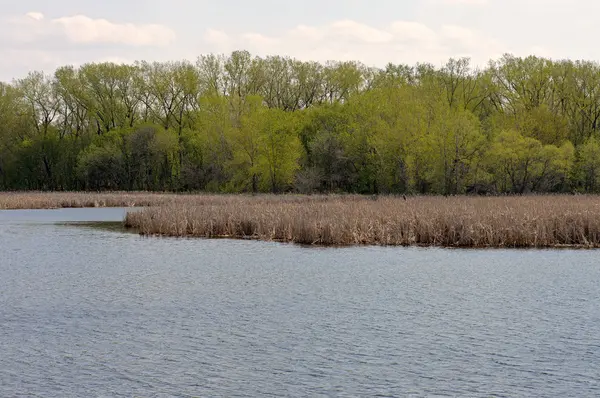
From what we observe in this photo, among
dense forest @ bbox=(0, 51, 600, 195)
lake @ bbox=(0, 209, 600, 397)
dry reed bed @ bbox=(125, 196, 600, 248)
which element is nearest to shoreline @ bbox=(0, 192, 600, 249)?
dry reed bed @ bbox=(125, 196, 600, 248)

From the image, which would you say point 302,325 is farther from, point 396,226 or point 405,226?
point 405,226

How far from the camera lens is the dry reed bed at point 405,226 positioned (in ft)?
75.0

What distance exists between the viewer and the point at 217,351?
33.5ft

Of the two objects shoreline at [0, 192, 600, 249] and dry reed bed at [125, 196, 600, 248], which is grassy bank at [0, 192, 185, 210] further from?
dry reed bed at [125, 196, 600, 248]

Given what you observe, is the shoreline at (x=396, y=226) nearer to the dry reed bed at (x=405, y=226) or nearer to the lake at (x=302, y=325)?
the dry reed bed at (x=405, y=226)

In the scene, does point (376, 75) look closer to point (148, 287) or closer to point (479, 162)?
point (479, 162)

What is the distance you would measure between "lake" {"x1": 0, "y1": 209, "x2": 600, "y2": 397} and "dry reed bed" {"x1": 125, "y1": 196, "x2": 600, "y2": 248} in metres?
1.82

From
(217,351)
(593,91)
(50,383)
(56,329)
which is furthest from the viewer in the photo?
(593,91)

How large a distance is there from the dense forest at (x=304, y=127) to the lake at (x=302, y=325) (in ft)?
98.6

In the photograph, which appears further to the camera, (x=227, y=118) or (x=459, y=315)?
(x=227, y=118)

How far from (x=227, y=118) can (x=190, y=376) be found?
175ft

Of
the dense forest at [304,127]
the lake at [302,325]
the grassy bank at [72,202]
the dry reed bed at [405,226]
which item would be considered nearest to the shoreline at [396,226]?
the dry reed bed at [405,226]

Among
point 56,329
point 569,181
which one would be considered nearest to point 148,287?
point 56,329

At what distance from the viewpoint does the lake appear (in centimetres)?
879
